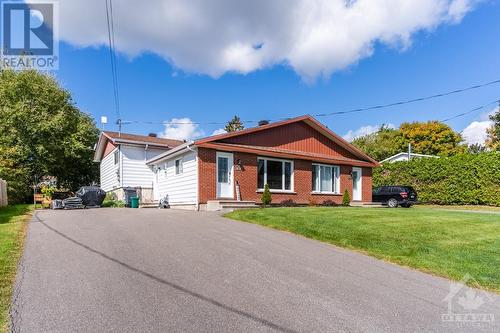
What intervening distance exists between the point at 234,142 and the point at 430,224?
9601mm

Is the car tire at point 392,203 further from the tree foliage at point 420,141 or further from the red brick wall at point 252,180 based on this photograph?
the tree foliage at point 420,141

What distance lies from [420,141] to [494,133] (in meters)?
10.3

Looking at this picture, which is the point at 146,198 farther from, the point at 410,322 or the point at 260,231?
the point at 410,322

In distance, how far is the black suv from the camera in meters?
23.3

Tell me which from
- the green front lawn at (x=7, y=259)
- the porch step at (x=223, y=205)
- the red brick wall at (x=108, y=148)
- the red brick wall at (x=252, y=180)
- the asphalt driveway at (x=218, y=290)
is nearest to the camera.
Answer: the asphalt driveway at (x=218, y=290)

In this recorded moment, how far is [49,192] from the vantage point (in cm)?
2012

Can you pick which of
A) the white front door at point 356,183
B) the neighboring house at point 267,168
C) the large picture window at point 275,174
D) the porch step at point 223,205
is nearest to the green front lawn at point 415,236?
the porch step at point 223,205

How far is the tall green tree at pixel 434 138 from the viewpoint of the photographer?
5169 cm

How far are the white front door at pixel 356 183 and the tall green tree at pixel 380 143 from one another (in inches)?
1080

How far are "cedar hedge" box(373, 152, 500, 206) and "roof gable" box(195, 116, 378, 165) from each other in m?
5.14

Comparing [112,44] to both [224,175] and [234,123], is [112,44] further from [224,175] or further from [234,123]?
[234,123]

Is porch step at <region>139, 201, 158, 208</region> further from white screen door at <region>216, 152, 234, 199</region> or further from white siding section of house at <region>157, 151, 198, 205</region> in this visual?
white screen door at <region>216, 152, 234, 199</region>

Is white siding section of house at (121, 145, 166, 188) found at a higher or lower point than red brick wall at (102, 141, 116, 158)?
lower

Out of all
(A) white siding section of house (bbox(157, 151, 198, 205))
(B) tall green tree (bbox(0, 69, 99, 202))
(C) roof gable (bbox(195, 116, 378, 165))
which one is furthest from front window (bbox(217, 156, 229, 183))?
(B) tall green tree (bbox(0, 69, 99, 202))
